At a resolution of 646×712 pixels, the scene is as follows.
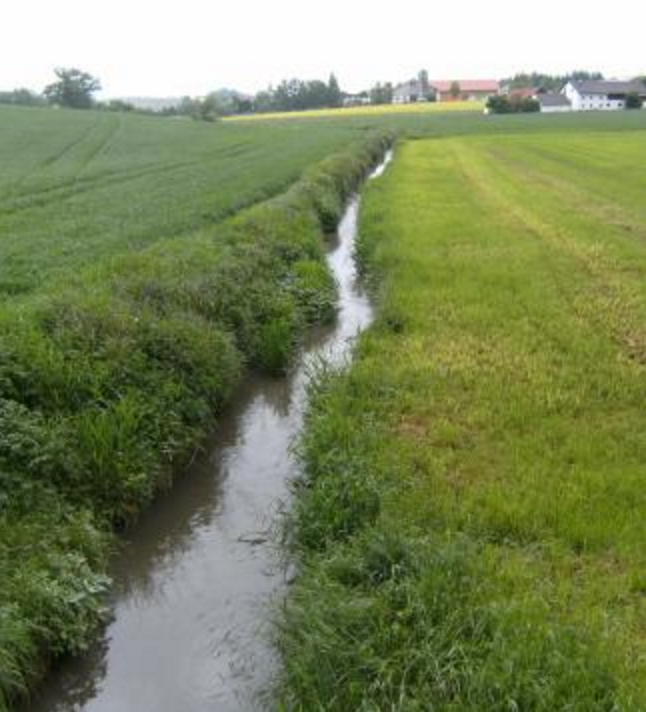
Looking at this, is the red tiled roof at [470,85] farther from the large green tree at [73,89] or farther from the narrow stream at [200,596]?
the narrow stream at [200,596]

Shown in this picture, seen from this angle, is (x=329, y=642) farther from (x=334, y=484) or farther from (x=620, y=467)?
(x=620, y=467)

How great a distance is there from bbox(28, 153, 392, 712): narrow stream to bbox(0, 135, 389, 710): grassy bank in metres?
0.23

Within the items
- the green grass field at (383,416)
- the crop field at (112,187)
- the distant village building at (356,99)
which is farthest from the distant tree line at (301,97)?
the green grass field at (383,416)

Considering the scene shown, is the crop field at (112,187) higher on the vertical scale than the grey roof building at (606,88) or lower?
higher

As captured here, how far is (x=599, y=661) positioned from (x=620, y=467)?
9.46ft

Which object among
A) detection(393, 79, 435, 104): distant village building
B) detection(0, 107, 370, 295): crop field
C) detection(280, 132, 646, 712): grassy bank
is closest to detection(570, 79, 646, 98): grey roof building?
detection(393, 79, 435, 104): distant village building

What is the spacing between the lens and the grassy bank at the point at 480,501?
4387 mm

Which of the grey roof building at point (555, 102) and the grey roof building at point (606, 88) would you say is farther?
the grey roof building at point (555, 102)

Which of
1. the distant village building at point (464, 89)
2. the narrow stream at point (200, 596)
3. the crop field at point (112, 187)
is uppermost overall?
the narrow stream at point (200, 596)

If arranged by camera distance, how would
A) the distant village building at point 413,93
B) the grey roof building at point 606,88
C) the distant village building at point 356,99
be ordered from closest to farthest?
the grey roof building at point 606,88, the distant village building at point 356,99, the distant village building at point 413,93

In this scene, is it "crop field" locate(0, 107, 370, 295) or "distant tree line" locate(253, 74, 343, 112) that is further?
"distant tree line" locate(253, 74, 343, 112)

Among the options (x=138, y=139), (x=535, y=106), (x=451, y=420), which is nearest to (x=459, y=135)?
(x=138, y=139)

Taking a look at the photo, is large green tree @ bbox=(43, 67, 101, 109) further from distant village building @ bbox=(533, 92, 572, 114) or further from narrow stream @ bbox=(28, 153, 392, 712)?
narrow stream @ bbox=(28, 153, 392, 712)

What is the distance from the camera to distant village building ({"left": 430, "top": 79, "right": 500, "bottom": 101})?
525ft
